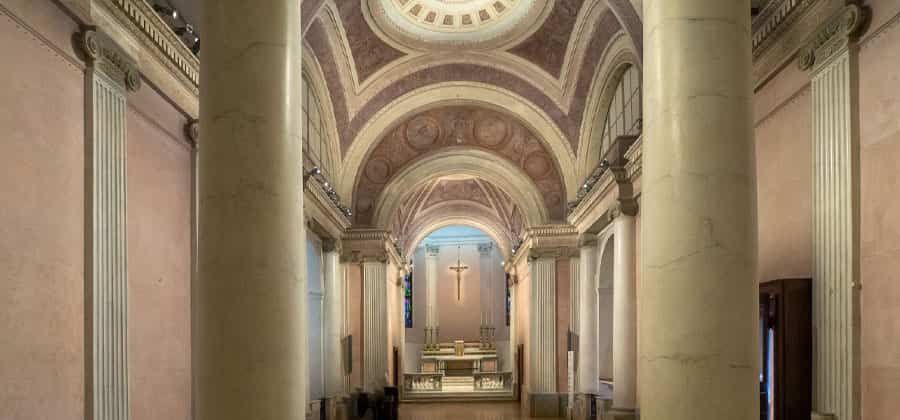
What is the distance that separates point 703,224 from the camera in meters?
3.24

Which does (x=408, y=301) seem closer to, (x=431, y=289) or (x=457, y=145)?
(x=431, y=289)

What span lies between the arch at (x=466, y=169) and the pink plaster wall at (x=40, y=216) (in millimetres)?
12396

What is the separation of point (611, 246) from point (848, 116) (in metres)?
9.19

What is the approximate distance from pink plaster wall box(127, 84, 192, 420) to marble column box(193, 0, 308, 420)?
236 centimetres

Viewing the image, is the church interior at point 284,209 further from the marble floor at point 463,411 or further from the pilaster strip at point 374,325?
the marble floor at point 463,411

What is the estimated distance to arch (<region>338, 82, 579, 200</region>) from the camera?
50.9ft

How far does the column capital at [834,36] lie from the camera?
4617 millimetres

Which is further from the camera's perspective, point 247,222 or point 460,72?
point 460,72

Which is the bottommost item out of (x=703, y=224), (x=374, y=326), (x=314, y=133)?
(x=374, y=326)

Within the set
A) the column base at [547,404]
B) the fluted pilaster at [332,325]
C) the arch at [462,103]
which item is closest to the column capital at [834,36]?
the arch at [462,103]

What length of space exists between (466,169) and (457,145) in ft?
2.15

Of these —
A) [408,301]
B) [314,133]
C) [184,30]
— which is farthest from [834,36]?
[408,301]

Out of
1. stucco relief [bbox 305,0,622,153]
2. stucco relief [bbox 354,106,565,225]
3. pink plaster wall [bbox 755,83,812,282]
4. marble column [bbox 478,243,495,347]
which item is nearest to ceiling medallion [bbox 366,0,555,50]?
stucco relief [bbox 305,0,622,153]

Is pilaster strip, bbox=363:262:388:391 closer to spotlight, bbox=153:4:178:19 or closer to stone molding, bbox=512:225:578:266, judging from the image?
stone molding, bbox=512:225:578:266
